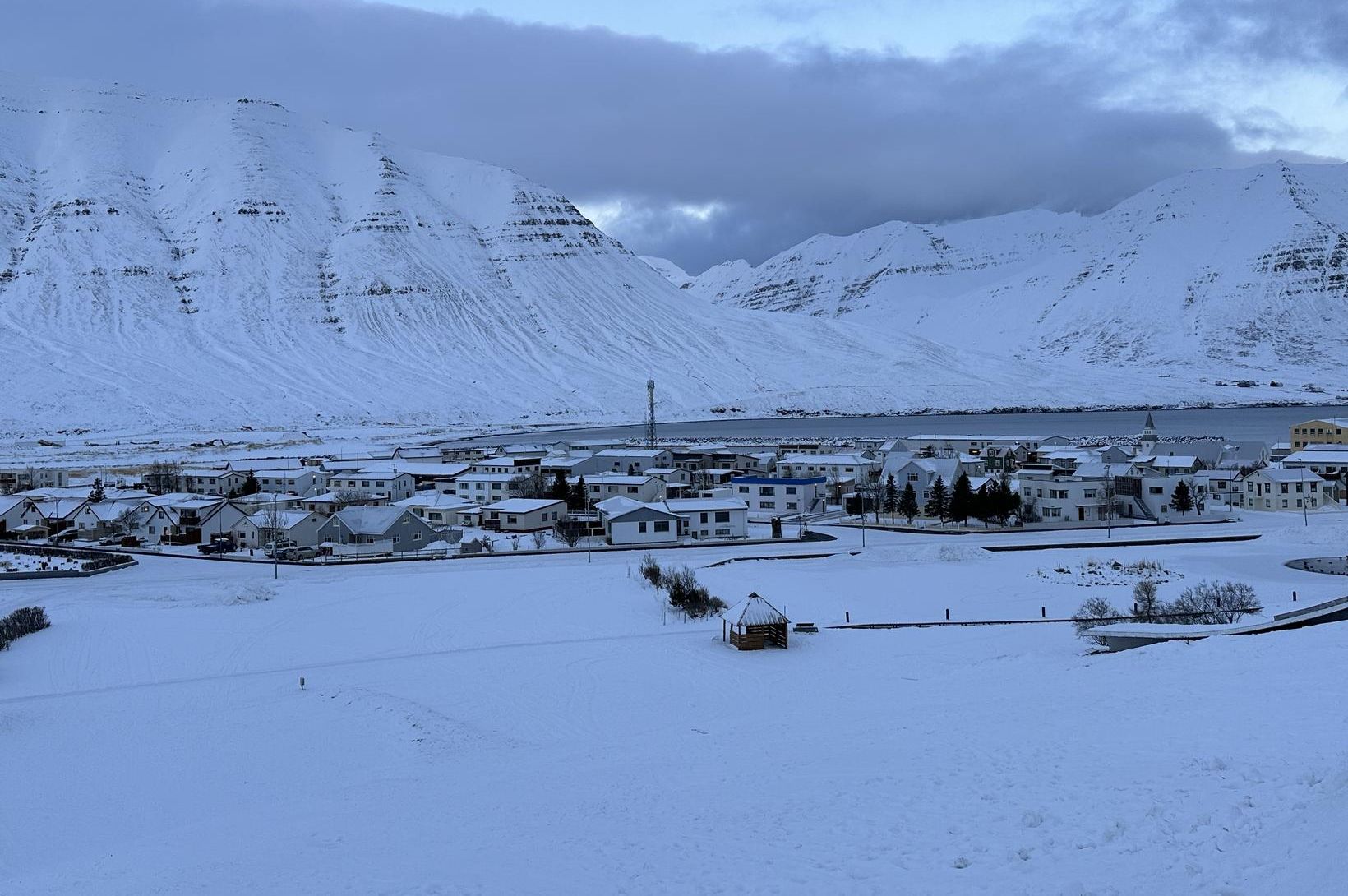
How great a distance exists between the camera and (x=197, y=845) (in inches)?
409

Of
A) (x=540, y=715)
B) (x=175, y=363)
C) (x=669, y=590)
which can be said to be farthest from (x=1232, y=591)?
(x=175, y=363)

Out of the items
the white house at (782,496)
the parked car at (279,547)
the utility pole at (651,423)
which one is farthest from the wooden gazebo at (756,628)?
the utility pole at (651,423)

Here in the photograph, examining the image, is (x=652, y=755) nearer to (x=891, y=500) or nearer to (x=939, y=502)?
(x=891, y=500)

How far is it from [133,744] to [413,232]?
176 meters

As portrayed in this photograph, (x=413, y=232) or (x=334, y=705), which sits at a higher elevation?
(x=413, y=232)

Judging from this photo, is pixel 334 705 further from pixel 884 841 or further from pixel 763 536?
pixel 763 536

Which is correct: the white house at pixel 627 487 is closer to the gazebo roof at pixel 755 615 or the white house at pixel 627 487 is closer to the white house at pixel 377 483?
the white house at pixel 377 483

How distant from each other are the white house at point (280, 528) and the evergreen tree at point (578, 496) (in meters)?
10.5

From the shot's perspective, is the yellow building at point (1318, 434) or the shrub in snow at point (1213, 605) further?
the yellow building at point (1318, 434)

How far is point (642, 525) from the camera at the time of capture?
37.1m

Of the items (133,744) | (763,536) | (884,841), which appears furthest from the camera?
(763,536)

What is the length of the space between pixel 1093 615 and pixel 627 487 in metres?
28.0

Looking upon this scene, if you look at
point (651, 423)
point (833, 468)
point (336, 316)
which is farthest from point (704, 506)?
point (336, 316)

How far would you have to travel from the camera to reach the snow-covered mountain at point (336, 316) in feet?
431
